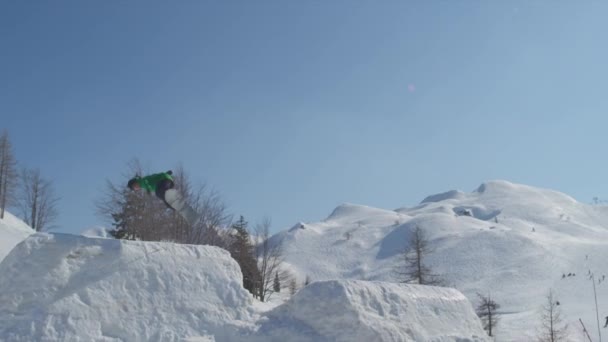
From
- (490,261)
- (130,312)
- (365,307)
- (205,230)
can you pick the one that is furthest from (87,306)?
(490,261)

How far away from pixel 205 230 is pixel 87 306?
616 inches

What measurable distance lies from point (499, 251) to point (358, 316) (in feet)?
329

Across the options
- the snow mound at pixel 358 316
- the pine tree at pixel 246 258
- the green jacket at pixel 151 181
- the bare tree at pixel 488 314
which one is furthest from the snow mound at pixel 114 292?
the bare tree at pixel 488 314

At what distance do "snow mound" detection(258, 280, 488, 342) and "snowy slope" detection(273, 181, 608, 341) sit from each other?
121 feet

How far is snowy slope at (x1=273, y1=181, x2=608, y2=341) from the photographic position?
2544 inches

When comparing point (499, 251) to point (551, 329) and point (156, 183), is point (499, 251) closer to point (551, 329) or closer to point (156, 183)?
point (551, 329)

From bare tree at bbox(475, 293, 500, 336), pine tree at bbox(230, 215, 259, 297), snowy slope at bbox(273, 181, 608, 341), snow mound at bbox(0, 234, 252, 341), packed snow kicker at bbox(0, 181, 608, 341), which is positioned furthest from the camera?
snowy slope at bbox(273, 181, 608, 341)

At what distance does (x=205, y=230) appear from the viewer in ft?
75.7

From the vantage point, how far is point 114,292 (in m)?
7.82

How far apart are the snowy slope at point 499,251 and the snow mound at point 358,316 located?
37.0m

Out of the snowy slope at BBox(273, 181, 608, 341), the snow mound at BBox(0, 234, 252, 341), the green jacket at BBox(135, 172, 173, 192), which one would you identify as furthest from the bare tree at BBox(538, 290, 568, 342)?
the green jacket at BBox(135, 172, 173, 192)

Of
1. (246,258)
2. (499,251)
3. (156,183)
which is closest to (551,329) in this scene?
Result: (246,258)

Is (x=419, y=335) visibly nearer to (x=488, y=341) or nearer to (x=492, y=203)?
(x=488, y=341)

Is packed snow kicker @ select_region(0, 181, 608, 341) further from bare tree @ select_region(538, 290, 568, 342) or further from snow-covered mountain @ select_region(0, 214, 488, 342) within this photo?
bare tree @ select_region(538, 290, 568, 342)
